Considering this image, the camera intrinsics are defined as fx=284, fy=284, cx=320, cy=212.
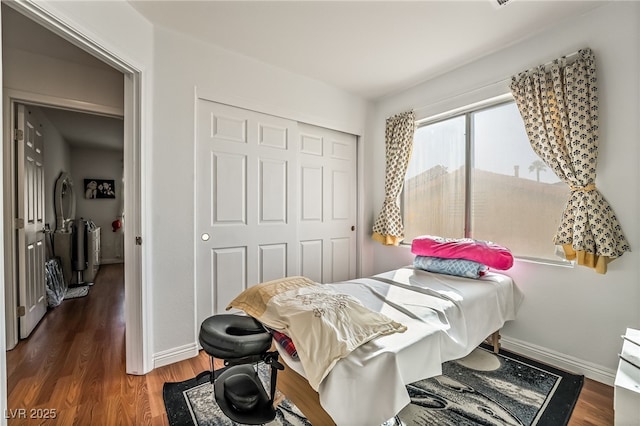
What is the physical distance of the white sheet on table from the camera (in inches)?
44.9

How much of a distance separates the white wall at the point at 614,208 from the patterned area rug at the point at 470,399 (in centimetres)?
25

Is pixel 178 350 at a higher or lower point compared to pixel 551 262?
lower

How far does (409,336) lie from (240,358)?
2.63 feet

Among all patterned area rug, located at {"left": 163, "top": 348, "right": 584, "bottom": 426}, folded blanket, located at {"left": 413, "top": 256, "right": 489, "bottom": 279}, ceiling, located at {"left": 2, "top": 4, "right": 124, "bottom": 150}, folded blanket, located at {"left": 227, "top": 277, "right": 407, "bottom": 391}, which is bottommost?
patterned area rug, located at {"left": 163, "top": 348, "right": 584, "bottom": 426}

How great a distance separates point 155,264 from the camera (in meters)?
2.13

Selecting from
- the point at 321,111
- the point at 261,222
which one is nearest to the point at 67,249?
the point at 261,222

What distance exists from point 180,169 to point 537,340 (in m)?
3.13

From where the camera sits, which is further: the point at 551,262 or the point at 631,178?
the point at 551,262

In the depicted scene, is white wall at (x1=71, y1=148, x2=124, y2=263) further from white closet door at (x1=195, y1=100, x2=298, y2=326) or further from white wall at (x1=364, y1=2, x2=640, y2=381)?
white wall at (x1=364, y1=2, x2=640, y2=381)

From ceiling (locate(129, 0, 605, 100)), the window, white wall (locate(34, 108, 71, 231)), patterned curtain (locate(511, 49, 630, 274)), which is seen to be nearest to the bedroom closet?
ceiling (locate(129, 0, 605, 100))

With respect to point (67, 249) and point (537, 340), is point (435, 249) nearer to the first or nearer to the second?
point (537, 340)

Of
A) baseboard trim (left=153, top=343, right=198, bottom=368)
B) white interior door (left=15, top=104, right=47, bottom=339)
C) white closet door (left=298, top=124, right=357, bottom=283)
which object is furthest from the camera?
white closet door (left=298, top=124, right=357, bottom=283)

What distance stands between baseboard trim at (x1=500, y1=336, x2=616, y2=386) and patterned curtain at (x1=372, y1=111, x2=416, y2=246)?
139cm

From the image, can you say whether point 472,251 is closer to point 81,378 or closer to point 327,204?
point 327,204
